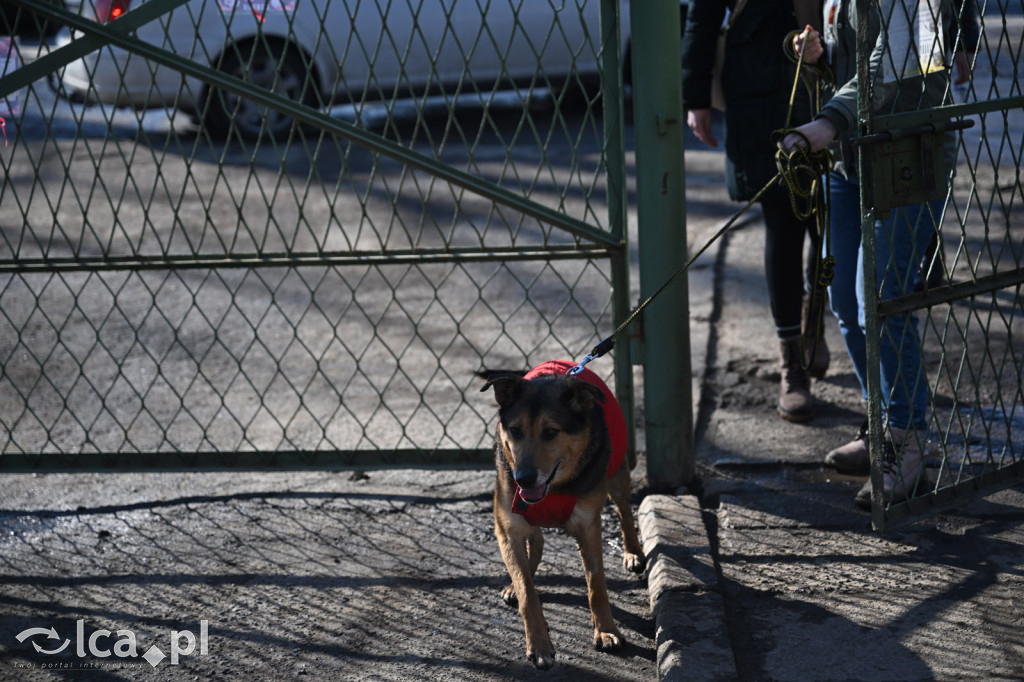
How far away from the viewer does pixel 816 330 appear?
4.00 meters

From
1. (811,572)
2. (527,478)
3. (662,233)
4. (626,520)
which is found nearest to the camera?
(527,478)

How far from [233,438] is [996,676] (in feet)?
10.1

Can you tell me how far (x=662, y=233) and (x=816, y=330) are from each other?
2.73 ft

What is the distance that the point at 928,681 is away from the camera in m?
2.64

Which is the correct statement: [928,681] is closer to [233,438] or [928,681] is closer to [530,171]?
[233,438]

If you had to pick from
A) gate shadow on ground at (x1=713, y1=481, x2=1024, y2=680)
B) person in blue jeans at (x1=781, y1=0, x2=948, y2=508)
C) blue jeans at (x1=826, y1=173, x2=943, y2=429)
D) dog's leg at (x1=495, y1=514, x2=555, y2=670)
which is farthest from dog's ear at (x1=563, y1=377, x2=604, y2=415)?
blue jeans at (x1=826, y1=173, x2=943, y2=429)

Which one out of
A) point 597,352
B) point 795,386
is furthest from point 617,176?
point 795,386

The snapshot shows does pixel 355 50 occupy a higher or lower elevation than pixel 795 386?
higher

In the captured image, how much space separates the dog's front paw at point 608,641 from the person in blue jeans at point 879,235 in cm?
93

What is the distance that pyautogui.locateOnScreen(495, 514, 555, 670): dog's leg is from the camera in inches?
114

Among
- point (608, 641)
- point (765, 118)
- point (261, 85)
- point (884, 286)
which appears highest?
point (261, 85)

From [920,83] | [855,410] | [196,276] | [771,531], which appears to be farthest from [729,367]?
[196,276]

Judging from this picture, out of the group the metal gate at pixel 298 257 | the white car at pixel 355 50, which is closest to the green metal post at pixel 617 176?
the metal gate at pixel 298 257

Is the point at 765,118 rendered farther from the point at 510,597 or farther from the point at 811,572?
the point at 510,597
